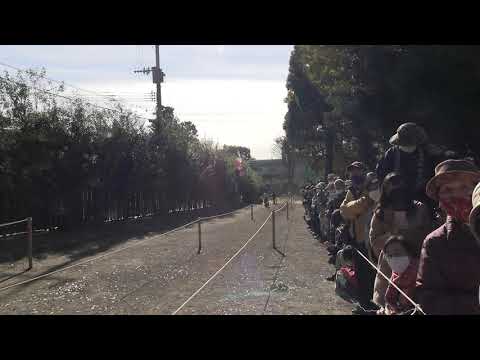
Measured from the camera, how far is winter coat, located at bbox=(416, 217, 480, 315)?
2.72m

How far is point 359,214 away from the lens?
651 centimetres

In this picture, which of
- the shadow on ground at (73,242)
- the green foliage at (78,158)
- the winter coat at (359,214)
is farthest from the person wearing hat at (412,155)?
the green foliage at (78,158)

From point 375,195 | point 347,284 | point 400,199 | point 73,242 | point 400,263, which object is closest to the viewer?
point 400,263

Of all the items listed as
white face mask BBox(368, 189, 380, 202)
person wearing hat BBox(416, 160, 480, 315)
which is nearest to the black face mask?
white face mask BBox(368, 189, 380, 202)

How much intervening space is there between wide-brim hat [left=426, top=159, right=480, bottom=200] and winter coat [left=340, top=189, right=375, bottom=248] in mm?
3212

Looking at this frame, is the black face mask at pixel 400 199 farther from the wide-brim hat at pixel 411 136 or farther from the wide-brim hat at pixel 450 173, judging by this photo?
the wide-brim hat at pixel 450 173

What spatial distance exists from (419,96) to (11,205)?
1274cm

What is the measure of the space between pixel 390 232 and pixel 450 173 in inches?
68.0

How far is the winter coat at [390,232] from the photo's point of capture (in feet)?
13.1

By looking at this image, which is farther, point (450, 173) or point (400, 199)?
point (400, 199)

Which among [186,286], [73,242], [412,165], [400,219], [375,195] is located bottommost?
[73,242]

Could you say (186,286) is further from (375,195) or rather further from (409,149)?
(409,149)

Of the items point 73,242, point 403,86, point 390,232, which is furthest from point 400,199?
point 73,242
